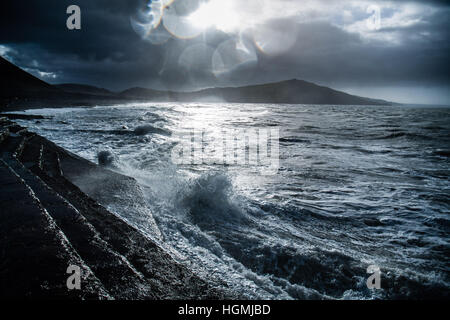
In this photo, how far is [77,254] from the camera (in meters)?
1.91

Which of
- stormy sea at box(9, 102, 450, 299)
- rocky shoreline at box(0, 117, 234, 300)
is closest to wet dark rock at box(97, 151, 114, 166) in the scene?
stormy sea at box(9, 102, 450, 299)

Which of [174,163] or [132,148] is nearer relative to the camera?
[174,163]

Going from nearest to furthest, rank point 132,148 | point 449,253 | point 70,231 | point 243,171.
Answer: point 70,231 < point 449,253 < point 243,171 < point 132,148

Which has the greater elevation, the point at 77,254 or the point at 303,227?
the point at 77,254

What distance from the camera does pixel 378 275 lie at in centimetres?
245

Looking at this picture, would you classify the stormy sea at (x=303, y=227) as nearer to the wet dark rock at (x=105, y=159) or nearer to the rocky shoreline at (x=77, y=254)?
the wet dark rock at (x=105, y=159)

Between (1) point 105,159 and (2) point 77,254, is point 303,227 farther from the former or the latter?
(1) point 105,159

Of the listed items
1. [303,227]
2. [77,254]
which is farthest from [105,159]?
[303,227]

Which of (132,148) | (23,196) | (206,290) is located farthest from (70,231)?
(132,148)

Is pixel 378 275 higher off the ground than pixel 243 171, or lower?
lower

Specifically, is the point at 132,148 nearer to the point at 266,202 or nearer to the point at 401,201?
the point at 266,202

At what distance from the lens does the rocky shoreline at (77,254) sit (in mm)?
1604

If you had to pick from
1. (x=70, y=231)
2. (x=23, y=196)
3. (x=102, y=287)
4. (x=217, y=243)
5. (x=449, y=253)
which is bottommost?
(x=449, y=253)

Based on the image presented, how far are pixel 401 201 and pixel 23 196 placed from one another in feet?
21.2
